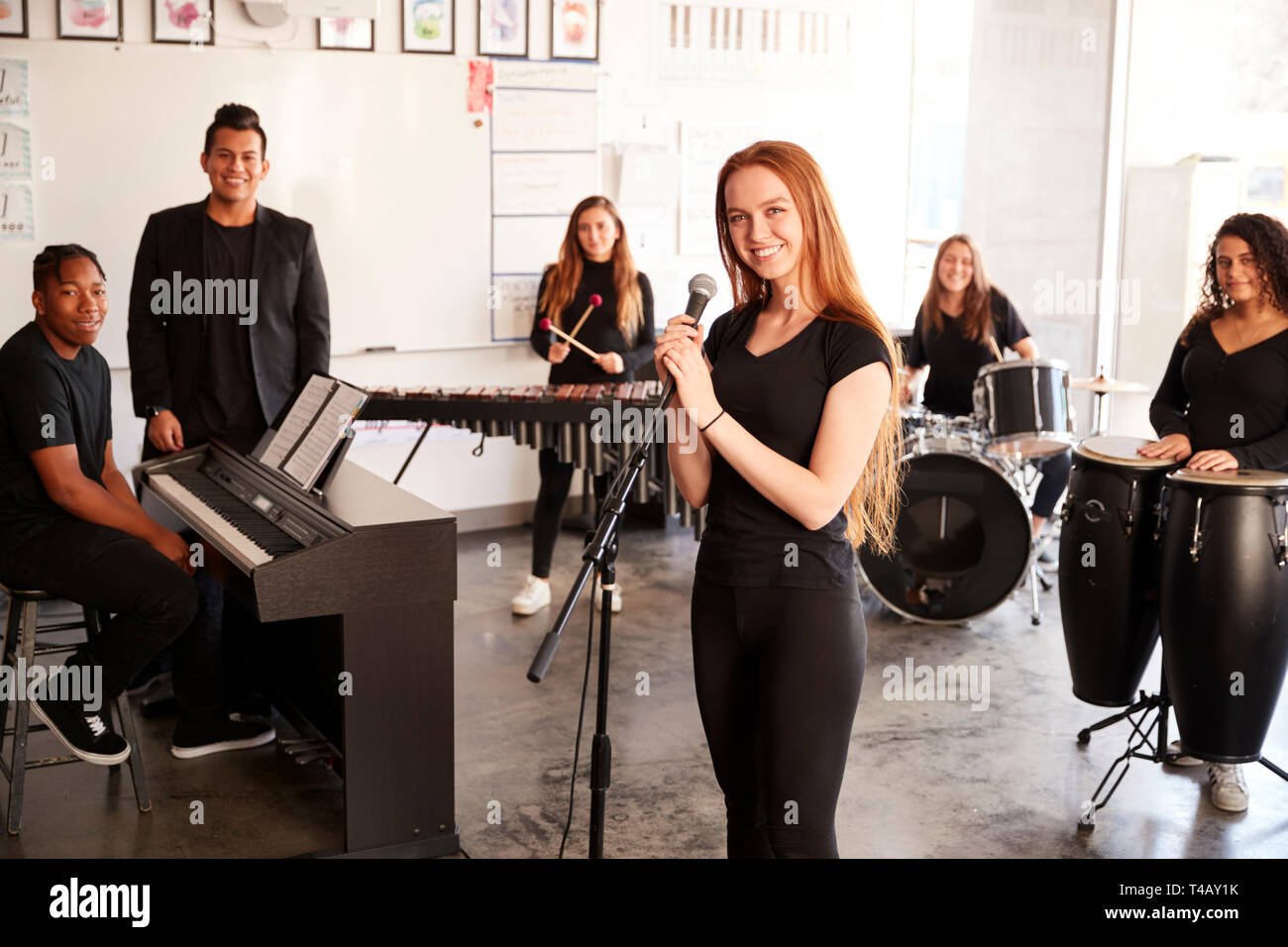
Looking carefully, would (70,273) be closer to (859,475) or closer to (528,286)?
(859,475)

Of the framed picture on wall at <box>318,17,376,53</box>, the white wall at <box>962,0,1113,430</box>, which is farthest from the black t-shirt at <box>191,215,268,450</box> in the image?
the white wall at <box>962,0,1113,430</box>

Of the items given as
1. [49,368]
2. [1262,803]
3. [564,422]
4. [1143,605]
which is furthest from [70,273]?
[1262,803]

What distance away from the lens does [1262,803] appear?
3.72m

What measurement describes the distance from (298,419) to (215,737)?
1.07 meters

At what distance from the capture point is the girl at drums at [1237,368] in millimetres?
3557

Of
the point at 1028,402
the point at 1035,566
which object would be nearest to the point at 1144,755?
the point at 1028,402

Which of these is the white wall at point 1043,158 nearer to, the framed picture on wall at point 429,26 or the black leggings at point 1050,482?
the black leggings at point 1050,482

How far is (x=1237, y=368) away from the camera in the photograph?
3.64m

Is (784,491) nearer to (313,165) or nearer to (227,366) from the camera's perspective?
(227,366)

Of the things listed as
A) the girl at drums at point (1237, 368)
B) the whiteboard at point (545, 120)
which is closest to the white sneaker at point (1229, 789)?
the girl at drums at point (1237, 368)

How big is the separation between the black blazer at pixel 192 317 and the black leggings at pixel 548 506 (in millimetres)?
1345

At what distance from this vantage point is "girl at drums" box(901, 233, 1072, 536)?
561 cm

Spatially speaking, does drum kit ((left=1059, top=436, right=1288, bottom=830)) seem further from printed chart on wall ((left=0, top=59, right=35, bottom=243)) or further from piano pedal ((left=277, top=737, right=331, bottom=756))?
printed chart on wall ((left=0, top=59, right=35, bottom=243))
